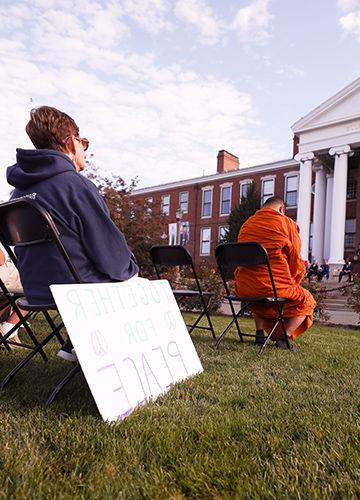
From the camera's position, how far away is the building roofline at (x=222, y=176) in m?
32.2

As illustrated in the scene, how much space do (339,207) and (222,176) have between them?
13385 mm

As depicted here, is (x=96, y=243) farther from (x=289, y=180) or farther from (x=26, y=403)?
(x=289, y=180)

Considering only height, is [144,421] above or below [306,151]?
below

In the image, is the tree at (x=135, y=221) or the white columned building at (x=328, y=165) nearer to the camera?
the tree at (x=135, y=221)

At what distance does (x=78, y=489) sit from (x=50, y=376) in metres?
1.45

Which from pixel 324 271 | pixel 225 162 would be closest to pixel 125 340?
pixel 324 271

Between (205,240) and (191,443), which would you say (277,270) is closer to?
(191,443)

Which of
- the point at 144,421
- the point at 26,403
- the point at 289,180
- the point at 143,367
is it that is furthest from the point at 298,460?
the point at 289,180

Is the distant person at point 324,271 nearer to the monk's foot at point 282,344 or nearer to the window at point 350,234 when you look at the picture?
the window at point 350,234

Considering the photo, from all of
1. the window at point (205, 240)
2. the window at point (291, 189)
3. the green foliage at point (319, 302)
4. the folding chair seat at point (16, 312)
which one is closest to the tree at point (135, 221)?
the green foliage at point (319, 302)

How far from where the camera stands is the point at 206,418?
187 centimetres

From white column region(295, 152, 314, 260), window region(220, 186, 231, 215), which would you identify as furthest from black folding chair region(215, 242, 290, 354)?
window region(220, 186, 231, 215)

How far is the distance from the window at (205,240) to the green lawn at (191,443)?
35.1 m

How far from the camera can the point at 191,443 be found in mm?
1617
